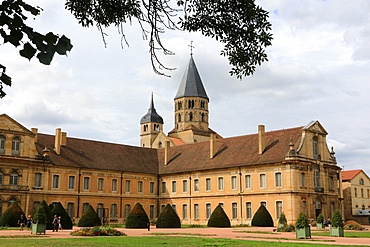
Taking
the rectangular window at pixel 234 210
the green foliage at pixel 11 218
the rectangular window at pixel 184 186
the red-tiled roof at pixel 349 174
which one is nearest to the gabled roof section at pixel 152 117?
the red-tiled roof at pixel 349 174

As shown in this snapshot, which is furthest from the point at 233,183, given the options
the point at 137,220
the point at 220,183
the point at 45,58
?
the point at 45,58

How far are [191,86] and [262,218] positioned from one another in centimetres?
4498

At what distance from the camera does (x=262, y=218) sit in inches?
1607

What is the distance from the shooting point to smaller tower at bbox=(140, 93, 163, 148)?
91375 millimetres

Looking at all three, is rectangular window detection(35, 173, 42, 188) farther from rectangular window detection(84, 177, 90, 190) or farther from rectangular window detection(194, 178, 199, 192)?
rectangular window detection(194, 178, 199, 192)

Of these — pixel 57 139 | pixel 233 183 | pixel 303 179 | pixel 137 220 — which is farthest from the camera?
pixel 57 139

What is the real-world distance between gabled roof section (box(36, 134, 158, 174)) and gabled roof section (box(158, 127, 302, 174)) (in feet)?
6.07

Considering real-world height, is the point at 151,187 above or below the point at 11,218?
above

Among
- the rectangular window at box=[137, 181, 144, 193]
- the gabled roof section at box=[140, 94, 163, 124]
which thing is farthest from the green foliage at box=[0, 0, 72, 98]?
the gabled roof section at box=[140, 94, 163, 124]

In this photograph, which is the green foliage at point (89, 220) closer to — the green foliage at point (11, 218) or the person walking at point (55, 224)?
the green foliage at point (11, 218)

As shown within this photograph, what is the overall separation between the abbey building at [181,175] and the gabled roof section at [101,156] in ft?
0.35

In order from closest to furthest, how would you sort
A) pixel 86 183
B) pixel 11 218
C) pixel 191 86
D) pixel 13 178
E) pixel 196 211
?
pixel 11 218 → pixel 13 178 → pixel 86 183 → pixel 196 211 → pixel 191 86

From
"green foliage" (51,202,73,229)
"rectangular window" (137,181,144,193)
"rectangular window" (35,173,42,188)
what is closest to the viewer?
"green foliage" (51,202,73,229)

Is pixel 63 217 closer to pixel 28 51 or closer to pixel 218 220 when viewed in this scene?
pixel 218 220
